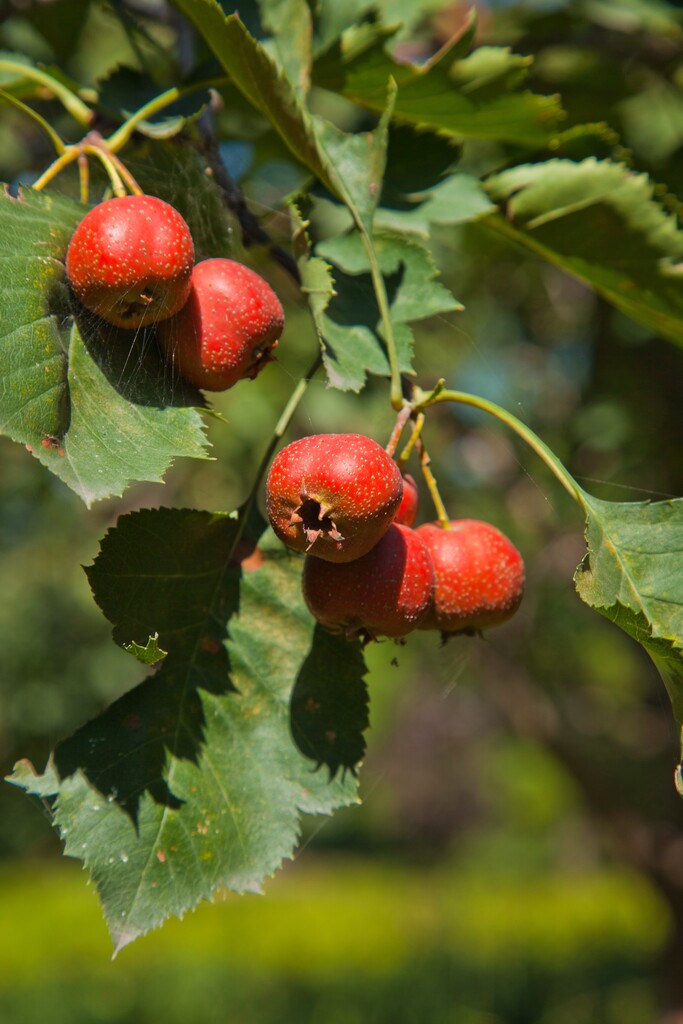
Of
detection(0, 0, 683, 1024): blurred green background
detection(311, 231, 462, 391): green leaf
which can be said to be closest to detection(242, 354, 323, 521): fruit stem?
detection(311, 231, 462, 391): green leaf

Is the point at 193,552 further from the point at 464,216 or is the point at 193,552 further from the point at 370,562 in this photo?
the point at 464,216

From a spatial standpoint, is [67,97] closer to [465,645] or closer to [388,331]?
[388,331]

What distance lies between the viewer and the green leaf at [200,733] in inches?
45.3

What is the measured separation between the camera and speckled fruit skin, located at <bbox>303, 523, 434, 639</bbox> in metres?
1.04

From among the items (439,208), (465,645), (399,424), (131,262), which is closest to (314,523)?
(399,424)

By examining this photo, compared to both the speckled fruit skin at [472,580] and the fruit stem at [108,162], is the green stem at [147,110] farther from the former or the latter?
the speckled fruit skin at [472,580]

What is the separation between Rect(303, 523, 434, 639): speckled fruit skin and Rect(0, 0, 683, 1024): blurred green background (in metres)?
0.24

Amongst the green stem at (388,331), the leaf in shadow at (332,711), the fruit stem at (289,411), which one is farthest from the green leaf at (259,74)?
the leaf in shadow at (332,711)

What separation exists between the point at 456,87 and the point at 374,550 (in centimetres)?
76

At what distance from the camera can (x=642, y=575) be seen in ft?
3.57

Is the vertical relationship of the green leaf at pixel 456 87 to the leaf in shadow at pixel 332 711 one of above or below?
above

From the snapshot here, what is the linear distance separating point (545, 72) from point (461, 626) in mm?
1456

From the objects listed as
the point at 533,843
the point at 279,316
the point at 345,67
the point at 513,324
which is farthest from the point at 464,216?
the point at 533,843

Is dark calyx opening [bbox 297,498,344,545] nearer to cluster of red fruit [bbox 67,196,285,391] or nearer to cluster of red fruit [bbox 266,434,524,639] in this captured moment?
cluster of red fruit [bbox 266,434,524,639]
